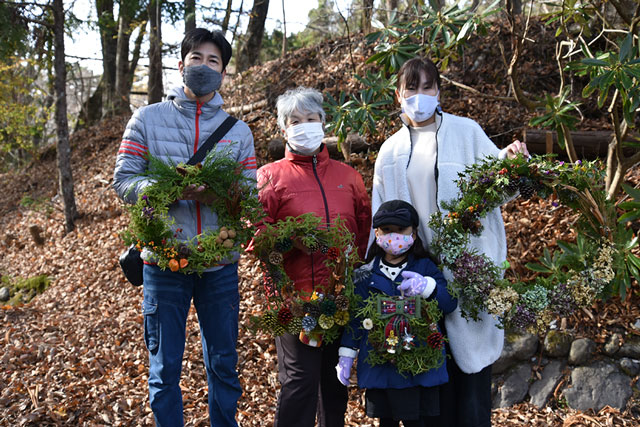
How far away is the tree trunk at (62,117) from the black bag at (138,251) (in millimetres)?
6302

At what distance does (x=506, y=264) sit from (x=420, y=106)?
100 cm

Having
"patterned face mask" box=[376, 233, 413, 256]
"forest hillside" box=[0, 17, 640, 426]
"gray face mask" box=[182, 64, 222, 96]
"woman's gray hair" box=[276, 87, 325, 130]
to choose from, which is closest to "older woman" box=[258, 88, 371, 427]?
"woman's gray hair" box=[276, 87, 325, 130]

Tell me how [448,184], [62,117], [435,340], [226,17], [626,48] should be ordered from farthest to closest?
[226,17], [62,117], [626,48], [448,184], [435,340]

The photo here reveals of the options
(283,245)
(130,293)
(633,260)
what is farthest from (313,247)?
(130,293)

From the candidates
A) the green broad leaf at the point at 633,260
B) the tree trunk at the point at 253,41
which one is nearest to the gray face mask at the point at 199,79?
the green broad leaf at the point at 633,260

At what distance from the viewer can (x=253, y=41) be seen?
11711mm

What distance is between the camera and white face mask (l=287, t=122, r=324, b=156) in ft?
9.29

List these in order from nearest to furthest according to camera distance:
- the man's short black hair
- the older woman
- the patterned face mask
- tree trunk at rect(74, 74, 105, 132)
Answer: the patterned face mask < the older woman < the man's short black hair < tree trunk at rect(74, 74, 105, 132)

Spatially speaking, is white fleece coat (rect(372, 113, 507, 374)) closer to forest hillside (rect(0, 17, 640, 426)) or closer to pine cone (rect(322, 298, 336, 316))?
pine cone (rect(322, 298, 336, 316))

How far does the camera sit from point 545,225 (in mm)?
4773

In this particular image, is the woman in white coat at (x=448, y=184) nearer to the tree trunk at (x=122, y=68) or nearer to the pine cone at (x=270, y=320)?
the pine cone at (x=270, y=320)

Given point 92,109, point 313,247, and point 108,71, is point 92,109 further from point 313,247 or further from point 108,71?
point 313,247

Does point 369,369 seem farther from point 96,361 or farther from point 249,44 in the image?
point 249,44

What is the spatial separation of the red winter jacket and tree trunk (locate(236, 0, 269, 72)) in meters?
9.45
